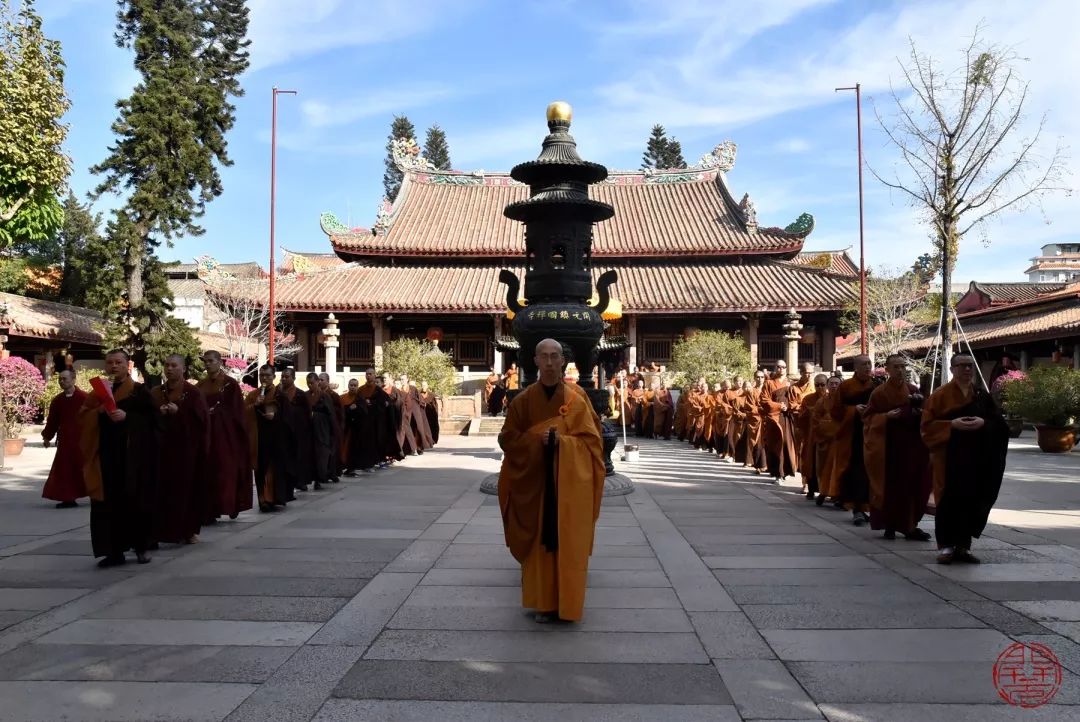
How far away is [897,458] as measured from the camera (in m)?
6.65

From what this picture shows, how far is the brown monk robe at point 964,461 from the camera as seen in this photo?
5730 mm

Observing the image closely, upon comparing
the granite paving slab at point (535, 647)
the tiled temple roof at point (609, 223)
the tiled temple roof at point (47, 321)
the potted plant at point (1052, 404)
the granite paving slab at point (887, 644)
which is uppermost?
the tiled temple roof at point (609, 223)

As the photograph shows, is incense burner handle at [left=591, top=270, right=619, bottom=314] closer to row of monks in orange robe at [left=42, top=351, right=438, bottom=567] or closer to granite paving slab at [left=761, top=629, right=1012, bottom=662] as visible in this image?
row of monks in orange robe at [left=42, top=351, right=438, bottom=567]

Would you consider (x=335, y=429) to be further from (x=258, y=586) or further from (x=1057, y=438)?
(x=1057, y=438)

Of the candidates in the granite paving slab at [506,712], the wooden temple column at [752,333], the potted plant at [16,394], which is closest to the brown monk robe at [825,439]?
the granite paving slab at [506,712]

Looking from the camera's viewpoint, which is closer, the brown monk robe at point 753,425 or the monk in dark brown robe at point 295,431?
the monk in dark brown robe at point 295,431

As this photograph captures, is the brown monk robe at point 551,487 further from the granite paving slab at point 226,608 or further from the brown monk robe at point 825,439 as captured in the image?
the brown monk robe at point 825,439

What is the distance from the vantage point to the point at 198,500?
6.70 meters

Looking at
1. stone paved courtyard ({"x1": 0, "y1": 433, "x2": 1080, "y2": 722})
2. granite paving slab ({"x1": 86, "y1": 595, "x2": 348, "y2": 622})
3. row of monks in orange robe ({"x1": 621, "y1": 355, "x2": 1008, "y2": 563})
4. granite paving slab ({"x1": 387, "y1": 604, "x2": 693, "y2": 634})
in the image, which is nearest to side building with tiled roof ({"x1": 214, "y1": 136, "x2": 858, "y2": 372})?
row of monks in orange robe ({"x1": 621, "y1": 355, "x2": 1008, "y2": 563})

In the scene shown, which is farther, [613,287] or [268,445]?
[613,287]

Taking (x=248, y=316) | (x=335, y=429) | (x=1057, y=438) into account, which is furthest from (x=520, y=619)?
(x=248, y=316)

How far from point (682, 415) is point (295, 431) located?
12.9 meters

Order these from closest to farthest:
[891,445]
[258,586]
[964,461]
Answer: [258,586] → [964,461] → [891,445]

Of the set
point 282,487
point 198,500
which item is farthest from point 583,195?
point 198,500
